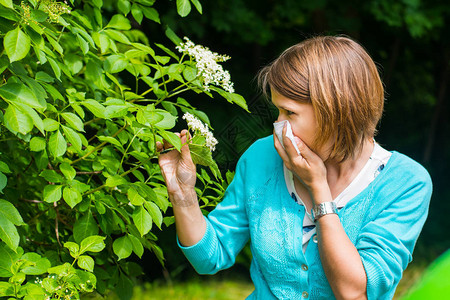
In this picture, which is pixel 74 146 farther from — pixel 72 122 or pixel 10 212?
pixel 10 212

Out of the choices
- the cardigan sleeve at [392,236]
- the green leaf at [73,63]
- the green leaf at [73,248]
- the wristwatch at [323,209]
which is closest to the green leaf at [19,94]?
the green leaf at [73,248]

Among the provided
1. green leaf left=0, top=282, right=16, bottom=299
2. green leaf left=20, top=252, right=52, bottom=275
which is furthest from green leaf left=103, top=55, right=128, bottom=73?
green leaf left=0, top=282, right=16, bottom=299

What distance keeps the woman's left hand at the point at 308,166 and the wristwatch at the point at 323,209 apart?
48 millimetres

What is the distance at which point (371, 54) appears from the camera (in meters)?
6.77

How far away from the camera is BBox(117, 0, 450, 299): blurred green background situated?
5.09 metres

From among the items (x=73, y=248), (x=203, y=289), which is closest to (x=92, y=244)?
(x=73, y=248)

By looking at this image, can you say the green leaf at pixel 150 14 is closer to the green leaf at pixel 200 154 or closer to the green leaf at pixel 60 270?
the green leaf at pixel 200 154

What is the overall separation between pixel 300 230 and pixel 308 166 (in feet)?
0.72

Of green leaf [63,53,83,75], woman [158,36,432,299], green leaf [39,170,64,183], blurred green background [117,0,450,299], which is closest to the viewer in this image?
woman [158,36,432,299]

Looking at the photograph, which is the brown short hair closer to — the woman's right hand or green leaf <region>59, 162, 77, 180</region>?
the woman's right hand

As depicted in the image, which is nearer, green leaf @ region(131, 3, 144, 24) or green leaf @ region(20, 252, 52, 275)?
green leaf @ region(20, 252, 52, 275)

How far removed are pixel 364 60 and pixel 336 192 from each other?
1.41 feet

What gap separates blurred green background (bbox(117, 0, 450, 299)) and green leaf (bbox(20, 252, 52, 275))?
50.6 inches

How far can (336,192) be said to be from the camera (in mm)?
1786
